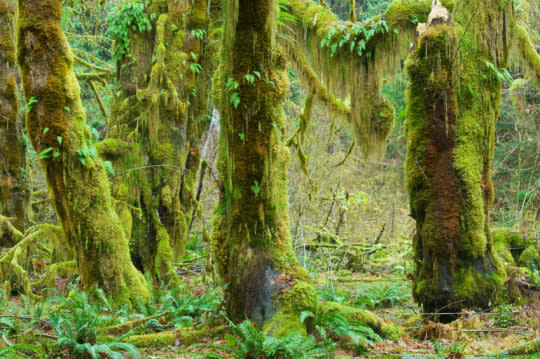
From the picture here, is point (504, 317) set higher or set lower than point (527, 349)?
lower

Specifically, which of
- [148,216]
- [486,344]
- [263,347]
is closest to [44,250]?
[148,216]

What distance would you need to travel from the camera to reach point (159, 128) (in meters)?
9.34

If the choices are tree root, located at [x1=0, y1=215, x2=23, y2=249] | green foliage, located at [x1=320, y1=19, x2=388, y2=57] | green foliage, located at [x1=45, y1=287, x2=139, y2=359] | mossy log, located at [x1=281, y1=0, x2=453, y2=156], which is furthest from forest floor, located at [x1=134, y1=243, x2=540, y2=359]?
tree root, located at [x1=0, y1=215, x2=23, y2=249]

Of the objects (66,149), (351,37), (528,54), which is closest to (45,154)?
(66,149)

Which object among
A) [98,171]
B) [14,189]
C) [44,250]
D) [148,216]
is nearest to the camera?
[98,171]

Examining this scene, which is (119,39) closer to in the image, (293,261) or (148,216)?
(148,216)

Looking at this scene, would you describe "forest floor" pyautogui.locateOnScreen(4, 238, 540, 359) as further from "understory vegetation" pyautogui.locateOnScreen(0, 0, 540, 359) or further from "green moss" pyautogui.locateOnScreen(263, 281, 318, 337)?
"green moss" pyautogui.locateOnScreen(263, 281, 318, 337)

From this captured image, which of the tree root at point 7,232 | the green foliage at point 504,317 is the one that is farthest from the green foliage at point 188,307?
the tree root at point 7,232

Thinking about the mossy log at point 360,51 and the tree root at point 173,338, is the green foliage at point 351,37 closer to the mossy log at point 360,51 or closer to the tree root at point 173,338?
the mossy log at point 360,51

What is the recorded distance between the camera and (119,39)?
970cm

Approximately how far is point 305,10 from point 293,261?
4805 mm

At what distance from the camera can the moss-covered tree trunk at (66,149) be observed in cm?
601

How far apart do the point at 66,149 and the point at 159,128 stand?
134 inches

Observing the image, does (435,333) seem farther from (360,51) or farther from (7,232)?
(7,232)
